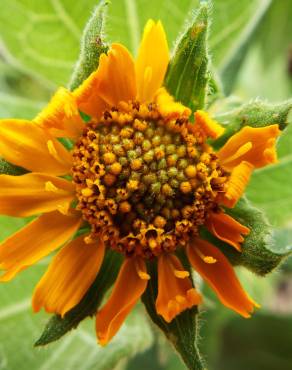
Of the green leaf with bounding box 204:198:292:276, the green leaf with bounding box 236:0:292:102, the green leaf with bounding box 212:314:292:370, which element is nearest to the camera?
the green leaf with bounding box 204:198:292:276

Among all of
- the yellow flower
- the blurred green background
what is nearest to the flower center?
the yellow flower

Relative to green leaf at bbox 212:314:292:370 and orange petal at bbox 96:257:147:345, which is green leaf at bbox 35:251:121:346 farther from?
green leaf at bbox 212:314:292:370

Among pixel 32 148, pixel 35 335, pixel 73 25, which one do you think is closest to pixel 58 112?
pixel 32 148

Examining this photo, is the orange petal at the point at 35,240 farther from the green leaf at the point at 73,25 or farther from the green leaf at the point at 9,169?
the green leaf at the point at 73,25

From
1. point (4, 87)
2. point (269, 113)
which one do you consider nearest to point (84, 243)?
point (269, 113)

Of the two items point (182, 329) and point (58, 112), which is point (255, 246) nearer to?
point (182, 329)

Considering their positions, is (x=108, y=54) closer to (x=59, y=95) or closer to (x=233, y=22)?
(x=59, y=95)
